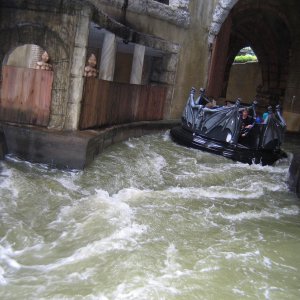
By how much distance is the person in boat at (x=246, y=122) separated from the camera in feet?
32.1

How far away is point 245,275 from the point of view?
4207 mm

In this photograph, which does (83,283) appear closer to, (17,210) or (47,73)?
(17,210)

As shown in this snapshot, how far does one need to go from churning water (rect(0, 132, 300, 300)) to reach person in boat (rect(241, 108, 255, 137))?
2.06 metres

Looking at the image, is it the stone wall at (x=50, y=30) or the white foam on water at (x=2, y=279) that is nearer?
the white foam on water at (x=2, y=279)

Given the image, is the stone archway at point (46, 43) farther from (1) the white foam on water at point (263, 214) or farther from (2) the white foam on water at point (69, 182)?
(1) the white foam on water at point (263, 214)

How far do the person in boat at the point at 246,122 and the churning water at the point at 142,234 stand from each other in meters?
2.06

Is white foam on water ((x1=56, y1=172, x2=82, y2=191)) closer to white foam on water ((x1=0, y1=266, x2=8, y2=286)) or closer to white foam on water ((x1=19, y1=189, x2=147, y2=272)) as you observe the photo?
white foam on water ((x1=19, y1=189, x2=147, y2=272))

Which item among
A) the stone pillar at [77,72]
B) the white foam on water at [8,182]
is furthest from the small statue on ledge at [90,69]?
the white foam on water at [8,182]

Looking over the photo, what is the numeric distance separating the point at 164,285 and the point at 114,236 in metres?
1.06

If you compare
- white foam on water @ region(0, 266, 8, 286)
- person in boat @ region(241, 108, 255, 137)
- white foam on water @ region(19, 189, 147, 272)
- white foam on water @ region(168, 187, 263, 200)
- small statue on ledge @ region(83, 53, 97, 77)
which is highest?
small statue on ledge @ region(83, 53, 97, 77)

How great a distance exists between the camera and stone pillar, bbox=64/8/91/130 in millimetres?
7016

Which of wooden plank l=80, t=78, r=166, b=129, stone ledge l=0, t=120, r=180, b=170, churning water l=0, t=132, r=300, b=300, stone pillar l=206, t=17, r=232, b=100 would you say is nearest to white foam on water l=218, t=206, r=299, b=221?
churning water l=0, t=132, r=300, b=300

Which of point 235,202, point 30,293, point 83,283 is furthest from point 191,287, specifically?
point 235,202

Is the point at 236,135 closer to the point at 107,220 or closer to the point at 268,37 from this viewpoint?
the point at 107,220
